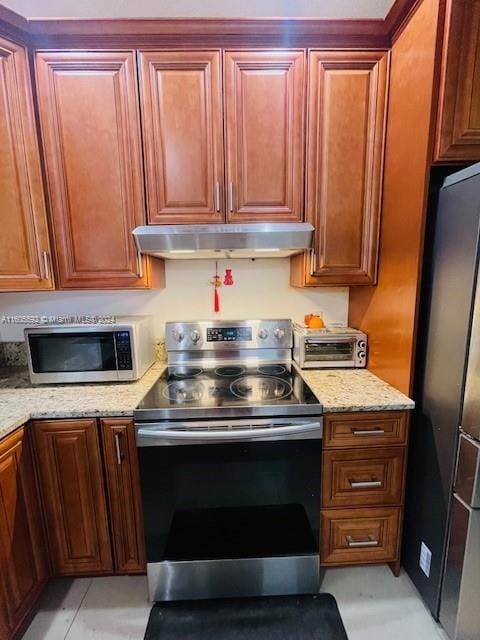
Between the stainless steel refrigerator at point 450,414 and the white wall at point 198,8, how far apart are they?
0.97 m

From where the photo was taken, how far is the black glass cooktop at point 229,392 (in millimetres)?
1293

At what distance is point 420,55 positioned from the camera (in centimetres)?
122

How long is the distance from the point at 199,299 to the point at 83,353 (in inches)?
28.8

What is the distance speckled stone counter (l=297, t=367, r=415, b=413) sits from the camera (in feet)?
4.33

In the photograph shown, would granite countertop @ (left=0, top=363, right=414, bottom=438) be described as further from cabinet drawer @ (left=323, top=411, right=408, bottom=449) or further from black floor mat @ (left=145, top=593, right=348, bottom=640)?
black floor mat @ (left=145, top=593, right=348, bottom=640)

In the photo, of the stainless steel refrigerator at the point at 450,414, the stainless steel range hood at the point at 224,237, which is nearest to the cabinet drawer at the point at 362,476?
the stainless steel refrigerator at the point at 450,414

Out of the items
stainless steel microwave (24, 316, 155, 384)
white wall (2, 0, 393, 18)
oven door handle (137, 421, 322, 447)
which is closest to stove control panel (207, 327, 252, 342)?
stainless steel microwave (24, 316, 155, 384)

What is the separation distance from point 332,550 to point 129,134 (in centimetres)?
215

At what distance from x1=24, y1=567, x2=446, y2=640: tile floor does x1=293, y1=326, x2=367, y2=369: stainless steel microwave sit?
1016 millimetres

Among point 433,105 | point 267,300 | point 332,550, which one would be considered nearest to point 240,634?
point 332,550

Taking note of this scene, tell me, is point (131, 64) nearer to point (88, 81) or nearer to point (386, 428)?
point (88, 81)

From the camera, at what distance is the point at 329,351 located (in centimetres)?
172

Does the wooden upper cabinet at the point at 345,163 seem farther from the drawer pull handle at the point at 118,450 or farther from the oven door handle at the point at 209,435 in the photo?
the drawer pull handle at the point at 118,450

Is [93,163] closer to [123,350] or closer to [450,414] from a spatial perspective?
[123,350]
